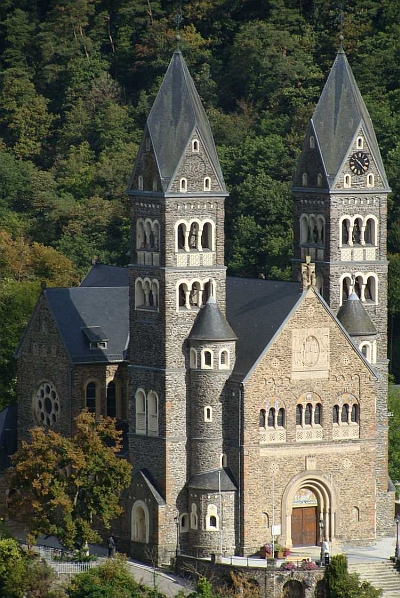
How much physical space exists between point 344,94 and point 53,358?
1647cm

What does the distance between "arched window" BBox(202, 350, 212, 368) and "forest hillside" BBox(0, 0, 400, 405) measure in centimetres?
3554

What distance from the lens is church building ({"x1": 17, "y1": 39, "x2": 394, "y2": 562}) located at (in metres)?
110

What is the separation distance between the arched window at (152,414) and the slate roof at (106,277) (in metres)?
12.0

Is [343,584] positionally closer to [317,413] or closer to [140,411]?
[317,413]

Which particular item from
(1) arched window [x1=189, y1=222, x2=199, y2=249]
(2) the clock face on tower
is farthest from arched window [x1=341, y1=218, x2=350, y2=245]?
(1) arched window [x1=189, y1=222, x2=199, y2=249]

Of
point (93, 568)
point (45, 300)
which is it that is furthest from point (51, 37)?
point (93, 568)

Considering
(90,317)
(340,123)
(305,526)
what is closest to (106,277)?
(90,317)

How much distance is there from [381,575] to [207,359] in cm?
1087

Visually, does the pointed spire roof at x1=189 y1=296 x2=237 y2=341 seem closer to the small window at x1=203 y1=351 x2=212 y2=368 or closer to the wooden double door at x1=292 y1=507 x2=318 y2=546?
the small window at x1=203 y1=351 x2=212 y2=368

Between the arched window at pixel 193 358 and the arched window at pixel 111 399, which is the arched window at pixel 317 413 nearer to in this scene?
the arched window at pixel 193 358

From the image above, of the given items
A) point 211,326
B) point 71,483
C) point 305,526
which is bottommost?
point 305,526

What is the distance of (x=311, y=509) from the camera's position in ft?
369

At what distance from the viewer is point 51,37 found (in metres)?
188

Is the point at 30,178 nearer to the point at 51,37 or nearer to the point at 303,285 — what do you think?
the point at 51,37
